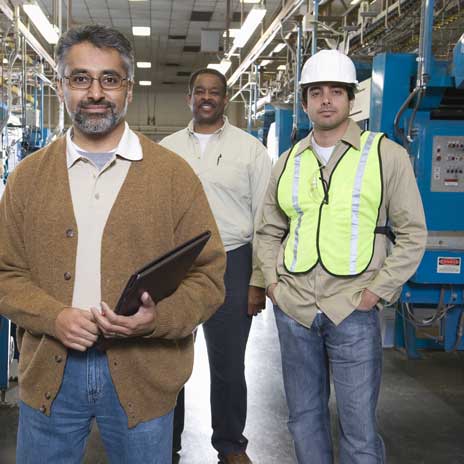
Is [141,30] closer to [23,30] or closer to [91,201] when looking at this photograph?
[23,30]

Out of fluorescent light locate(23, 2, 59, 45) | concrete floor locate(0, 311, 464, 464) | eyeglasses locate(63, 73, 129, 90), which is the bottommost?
concrete floor locate(0, 311, 464, 464)

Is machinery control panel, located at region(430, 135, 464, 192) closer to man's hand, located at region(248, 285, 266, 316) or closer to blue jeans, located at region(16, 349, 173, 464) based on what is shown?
man's hand, located at region(248, 285, 266, 316)

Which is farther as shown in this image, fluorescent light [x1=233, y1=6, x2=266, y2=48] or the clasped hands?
fluorescent light [x1=233, y1=6, x2=266, y2=48]

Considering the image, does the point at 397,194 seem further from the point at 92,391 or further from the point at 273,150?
the point at 273,150

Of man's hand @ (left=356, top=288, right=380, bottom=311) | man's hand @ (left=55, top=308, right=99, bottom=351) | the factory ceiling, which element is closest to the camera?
man's hand @ (left=55, top=308, right=99, bottom=351)

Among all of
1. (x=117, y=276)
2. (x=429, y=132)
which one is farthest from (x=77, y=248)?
(x=429, y=132)

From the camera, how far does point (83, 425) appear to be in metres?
1.62

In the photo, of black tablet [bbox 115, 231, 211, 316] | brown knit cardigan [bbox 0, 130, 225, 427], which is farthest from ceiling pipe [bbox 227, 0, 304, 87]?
black tablet [bbox 115, 231, 211, 316]

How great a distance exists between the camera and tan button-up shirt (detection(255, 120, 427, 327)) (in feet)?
7.42

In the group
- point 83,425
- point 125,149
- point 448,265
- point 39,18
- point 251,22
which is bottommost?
point 83,425

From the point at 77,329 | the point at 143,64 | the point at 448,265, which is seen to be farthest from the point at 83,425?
the point at 143,64

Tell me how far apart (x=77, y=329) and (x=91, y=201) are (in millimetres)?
311

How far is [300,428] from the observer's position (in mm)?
2461

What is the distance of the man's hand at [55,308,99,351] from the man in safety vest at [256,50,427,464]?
1034mm
